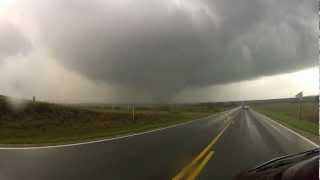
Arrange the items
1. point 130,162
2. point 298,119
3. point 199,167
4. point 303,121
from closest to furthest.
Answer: point 199,167, point 130,162, point 303,121, point 298,119

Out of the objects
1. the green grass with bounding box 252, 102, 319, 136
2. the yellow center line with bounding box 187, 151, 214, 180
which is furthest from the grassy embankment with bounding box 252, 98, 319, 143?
the yellow center line with bounding box 187, 151, 214, 180

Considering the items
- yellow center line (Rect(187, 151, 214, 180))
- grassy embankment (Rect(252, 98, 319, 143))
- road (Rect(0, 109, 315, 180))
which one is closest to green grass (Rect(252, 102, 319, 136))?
grassy embankment (Rect(252, 98, 319, 143))

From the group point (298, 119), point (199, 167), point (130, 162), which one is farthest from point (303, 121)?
point (130, 162)

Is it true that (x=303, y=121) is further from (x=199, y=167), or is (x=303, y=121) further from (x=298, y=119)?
(x=199, y=167)

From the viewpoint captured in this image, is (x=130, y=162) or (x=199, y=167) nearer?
(x=199, y=167)

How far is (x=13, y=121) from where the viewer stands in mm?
28375

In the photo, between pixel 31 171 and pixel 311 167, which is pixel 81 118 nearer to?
pixel 31 171

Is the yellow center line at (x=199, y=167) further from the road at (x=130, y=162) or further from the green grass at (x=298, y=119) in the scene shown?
the green grass at (x=298, y=119)

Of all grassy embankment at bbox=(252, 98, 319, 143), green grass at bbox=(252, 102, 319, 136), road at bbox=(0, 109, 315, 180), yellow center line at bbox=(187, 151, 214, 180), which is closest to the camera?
yellow center line at bbox=(187, 151, 214, 180)

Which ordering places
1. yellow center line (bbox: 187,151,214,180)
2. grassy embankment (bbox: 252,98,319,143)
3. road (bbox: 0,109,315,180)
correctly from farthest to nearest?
grassy embankment (bbox: 252,98,319,143) → road (bbox: 0,109,315,180) → yellow center line (bbox: 187,151,214,180)

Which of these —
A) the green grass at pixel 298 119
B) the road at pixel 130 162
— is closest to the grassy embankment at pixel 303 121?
the green grass at pixel 298 119

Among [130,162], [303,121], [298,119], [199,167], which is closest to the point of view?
[199,167]

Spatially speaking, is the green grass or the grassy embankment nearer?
the grassy embankment

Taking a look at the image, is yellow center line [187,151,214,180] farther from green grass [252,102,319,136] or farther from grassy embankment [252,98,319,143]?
green grass [252,102,319,136]
